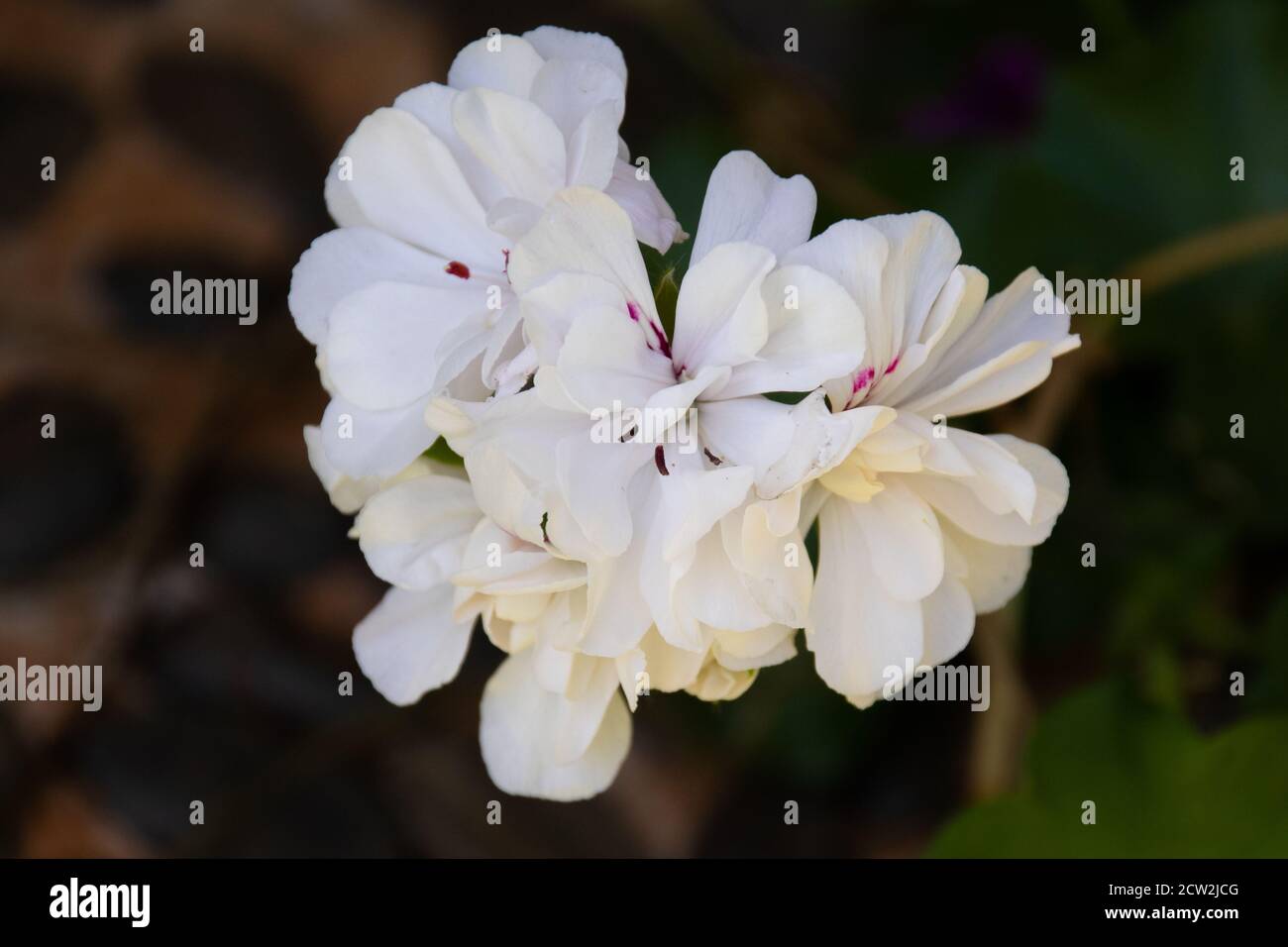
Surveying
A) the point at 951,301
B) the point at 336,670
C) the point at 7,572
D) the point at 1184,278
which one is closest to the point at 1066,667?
the point at 1184,278

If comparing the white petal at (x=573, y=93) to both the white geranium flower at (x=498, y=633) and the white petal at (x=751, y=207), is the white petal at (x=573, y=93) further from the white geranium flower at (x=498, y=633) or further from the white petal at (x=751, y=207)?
the white geranium flower at (x=498, y=633)

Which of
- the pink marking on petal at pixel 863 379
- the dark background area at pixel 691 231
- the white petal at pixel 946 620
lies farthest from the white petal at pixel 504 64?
the dark background area at pixel 691 231

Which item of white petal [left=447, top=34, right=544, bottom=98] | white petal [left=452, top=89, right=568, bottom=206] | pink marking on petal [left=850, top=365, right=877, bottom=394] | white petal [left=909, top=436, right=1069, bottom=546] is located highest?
white petal [left=447, top=34, right=544, bottom=98]

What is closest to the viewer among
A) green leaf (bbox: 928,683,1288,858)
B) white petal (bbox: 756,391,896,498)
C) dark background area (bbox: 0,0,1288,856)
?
white petal (bbox: 756,391,896,498)

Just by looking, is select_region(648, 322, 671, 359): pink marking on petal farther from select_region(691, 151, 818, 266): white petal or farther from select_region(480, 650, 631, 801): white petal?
select_region(480, 650, 631, 801): white petal

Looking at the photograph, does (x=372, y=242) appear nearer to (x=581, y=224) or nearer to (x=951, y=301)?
(x=581, y=224)

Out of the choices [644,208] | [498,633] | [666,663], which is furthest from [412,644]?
[644,208]

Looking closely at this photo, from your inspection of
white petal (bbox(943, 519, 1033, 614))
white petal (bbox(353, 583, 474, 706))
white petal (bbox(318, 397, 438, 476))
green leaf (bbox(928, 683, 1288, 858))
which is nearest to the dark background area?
green leaf (bbox(928, 683, 1288, 858))
